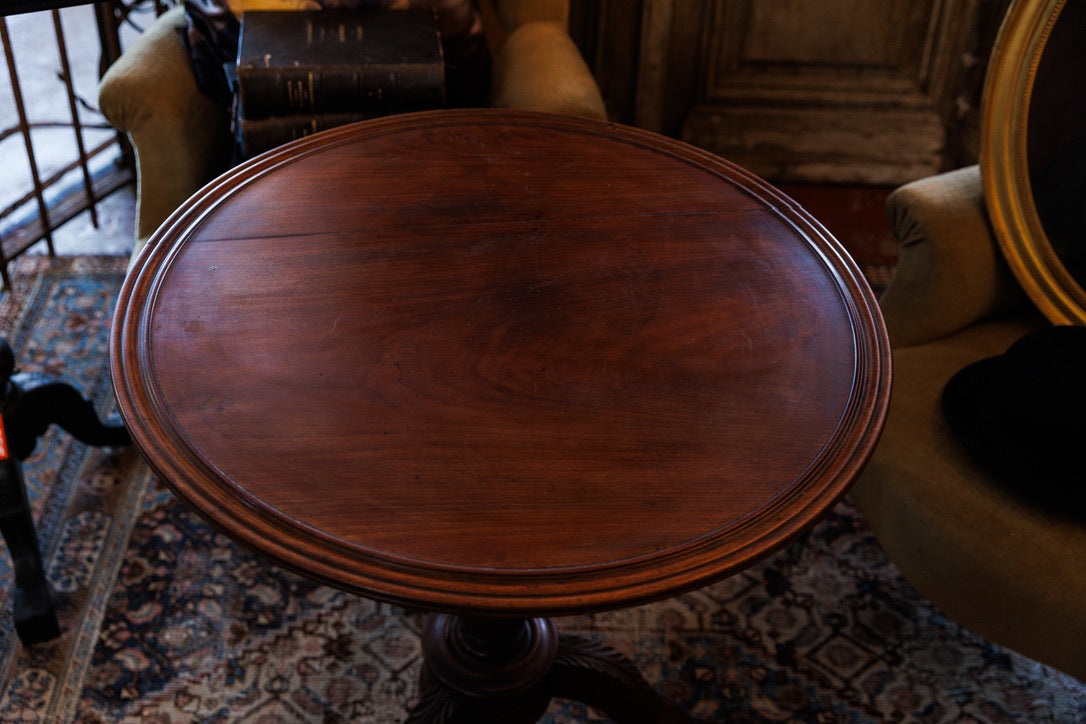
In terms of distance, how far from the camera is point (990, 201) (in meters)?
1.26

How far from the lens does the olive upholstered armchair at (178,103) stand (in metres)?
1.35

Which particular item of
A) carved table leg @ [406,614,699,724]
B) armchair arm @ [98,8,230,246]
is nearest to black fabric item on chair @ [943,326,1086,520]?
carved table leg @ [406,614,699,724]

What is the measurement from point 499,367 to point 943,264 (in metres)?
0.70

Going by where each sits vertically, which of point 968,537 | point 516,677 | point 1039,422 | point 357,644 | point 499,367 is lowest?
point 357,644

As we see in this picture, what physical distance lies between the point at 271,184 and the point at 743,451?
610 millimetres

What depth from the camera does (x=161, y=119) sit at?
1368 mm

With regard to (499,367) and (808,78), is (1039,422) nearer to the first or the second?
(499,367)

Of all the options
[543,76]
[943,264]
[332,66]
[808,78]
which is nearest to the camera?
[943,264]

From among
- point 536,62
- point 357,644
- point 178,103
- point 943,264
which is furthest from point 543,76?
point 357,644

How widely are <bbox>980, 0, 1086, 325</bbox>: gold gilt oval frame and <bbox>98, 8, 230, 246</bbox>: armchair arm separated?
1.14 meters

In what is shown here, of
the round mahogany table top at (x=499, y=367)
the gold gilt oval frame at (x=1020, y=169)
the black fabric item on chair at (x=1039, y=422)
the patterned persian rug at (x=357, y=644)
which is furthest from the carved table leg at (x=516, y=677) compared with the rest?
the gold gilt oval frame at (x=1020, y=169)

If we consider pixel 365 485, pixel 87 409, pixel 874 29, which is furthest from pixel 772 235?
pixel 874 29

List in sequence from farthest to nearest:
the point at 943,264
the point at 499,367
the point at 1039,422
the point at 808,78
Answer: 1. the point at 808,78
2. the point at 943,264
3. the point at 1039,422
4. the point at 499,367

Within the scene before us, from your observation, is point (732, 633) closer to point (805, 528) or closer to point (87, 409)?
point (805, 528)
